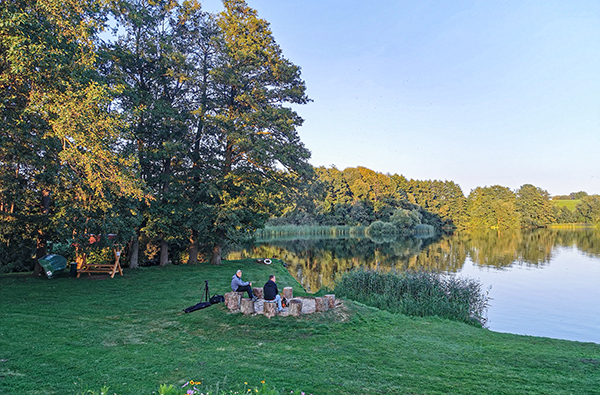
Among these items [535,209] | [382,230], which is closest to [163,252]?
[382,230]

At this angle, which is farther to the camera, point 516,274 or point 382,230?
point 382,230

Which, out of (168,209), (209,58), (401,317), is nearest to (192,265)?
(168,209)

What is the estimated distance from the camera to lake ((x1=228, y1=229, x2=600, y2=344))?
13727 millimetres

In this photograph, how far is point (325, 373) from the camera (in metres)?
5.95

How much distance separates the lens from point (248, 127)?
1939 cm

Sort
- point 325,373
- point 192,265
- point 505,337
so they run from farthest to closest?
point 192,265 → point 505,337 → point 325,373

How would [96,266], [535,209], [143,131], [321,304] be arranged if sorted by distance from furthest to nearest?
[535,209], [143,131], [96,266], [321,304]

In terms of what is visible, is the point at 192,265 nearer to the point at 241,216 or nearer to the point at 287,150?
the point at 241,216

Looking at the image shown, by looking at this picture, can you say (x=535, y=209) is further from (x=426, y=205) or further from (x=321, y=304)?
(x=321, y=304)

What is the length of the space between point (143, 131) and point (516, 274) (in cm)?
2446

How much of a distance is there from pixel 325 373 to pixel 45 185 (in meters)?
12.5

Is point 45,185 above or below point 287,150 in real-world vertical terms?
below

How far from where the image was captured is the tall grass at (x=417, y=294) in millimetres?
12461

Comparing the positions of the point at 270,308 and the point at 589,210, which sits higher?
the point at 589,210
